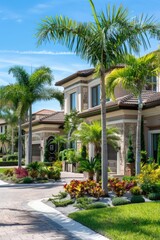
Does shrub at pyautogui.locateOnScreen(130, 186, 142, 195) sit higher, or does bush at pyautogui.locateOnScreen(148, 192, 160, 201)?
shrub at pyautogui.locateOnScreen(130, 186, 142, 195)

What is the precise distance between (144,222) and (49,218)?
2.87 meters

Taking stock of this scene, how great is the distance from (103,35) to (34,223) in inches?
267

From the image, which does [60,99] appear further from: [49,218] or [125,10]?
[49,218]

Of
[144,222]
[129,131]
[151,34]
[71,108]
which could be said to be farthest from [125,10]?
[71,108]

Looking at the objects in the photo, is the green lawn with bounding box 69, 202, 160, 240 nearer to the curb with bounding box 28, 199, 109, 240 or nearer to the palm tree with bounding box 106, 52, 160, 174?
the curb with bounding box 28, 199, 109, 240

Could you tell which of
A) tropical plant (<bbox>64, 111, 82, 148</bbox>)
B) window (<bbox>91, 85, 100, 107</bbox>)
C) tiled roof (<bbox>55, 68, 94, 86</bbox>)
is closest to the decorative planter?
window (<bbox>91, 85, 100, 107</bbox>)

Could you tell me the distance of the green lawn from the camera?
25.4ft

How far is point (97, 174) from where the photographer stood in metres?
16.2

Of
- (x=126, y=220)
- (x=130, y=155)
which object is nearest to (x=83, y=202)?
(x=126, y=220)

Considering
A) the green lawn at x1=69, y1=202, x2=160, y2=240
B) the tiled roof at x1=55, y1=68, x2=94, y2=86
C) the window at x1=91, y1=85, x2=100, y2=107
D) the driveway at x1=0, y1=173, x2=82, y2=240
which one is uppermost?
the tiled roof at x1=55, y1=68, x2=94, y2=86

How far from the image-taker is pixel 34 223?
964 centimetres

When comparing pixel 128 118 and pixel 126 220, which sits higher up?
pixel 128 118

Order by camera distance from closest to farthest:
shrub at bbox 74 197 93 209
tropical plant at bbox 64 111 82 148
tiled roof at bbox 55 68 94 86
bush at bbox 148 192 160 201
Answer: shrub at bbox 74 197 93 209
bush at bbox 148 192 160 201
tropical plant at bbox 64 111 82 148
tiled roof at bbox 55 68 94 86

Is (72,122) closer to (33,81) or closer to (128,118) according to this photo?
(33,81)
